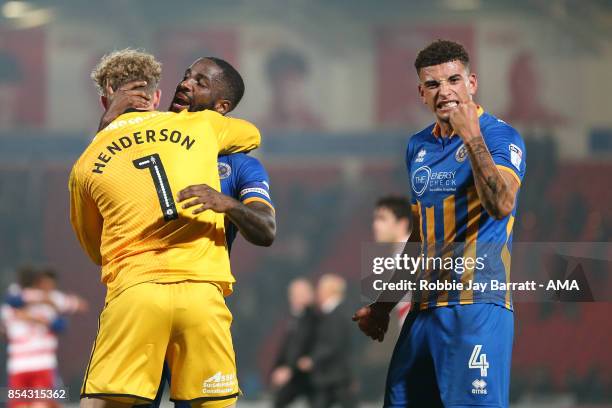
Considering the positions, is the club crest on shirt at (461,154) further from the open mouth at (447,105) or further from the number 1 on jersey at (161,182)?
the number 1 on jersey at (161,182)

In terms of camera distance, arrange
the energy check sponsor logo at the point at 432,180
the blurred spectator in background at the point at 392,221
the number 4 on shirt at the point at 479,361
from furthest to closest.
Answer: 1. the blurred spectator in background at the point at 392,221
2. the energy check sponsor logo at the point at 432,180
3. the number 4 on shirt at the point at 479,361

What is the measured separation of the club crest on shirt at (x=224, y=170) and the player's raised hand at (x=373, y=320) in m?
0.80

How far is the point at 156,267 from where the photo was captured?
3420mm

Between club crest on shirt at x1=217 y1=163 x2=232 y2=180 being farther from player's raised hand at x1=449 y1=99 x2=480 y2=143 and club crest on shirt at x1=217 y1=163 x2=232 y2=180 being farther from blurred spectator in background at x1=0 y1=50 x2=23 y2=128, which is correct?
blurred spectator in background at x1=0 y1=50 x2=23 y2=128

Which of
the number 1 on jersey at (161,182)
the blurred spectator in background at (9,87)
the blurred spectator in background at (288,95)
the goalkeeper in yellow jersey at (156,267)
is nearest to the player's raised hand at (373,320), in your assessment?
the goalkeeper in yellow jersey at (156,267)

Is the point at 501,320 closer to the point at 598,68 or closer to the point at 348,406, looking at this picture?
the point at 348,406

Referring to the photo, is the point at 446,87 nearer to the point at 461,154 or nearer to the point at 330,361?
the point at 461,154

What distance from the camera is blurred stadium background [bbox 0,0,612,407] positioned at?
62.5 feet

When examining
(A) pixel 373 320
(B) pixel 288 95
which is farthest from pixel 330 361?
(B) pixel 288 95

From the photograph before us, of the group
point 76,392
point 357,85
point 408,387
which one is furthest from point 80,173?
point 357,85

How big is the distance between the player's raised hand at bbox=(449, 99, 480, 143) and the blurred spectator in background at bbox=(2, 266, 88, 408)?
7.96 metres

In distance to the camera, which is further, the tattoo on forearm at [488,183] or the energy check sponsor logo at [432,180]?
the energy check sponsor logo at [432,180]

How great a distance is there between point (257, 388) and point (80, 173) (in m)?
15.0

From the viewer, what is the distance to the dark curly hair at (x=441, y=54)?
380 cm
